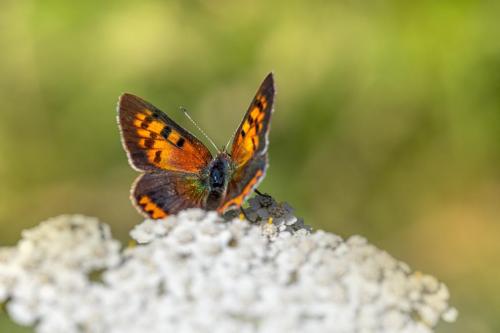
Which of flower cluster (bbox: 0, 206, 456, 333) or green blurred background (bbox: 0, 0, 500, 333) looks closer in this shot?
flower cluster (bbox: 0, 206, 456, 333)

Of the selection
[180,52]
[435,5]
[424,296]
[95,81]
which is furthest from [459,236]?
[424,296]

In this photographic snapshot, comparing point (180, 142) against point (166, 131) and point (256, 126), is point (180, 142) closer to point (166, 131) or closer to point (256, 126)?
point (166, 131)

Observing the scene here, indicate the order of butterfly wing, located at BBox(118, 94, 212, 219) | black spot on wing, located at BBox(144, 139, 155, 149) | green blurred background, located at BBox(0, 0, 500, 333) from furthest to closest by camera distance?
green blurred background, located at BBox(0, 0, 500, 333) → black spot on wing, located at BBox(144, 139, 155, 149) → butterfly wing, located at BBox(118, 94, 212, 219)

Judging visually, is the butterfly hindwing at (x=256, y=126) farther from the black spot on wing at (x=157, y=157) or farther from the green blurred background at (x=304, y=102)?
the green blurred background at (x=304, y=102)

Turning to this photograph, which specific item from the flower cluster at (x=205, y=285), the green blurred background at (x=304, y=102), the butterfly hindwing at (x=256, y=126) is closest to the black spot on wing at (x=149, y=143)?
the butterfly hindwing at (x=256, y=126)

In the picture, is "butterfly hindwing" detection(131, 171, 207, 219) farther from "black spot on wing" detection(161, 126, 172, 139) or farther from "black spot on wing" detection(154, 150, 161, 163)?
"black spot on wing" detection(161, 126, 172, 139)

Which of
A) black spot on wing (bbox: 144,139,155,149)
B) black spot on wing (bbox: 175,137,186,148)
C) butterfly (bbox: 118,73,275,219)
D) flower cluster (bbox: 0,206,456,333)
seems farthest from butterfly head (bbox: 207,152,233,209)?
flower cluster (bbox: 0,206,456,333)

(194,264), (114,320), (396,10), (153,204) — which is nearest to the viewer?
(114,320)

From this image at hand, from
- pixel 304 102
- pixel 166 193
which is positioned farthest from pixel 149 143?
pixel 304 102

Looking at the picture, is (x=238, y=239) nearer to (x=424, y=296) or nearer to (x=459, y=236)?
(x=424, y=296)
